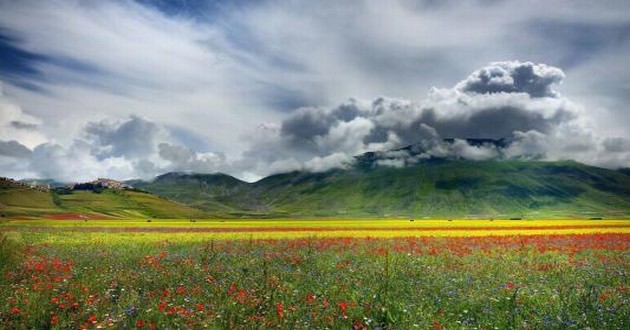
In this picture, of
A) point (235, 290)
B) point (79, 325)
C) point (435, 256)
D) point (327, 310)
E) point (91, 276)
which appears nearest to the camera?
point (79, 325)

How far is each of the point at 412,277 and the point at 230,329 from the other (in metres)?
9.23

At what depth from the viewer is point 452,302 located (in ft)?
42.9

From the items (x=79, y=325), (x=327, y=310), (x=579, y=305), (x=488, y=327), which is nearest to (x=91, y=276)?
(x=79, y=325)

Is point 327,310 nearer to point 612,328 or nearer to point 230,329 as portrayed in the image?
point 230,329

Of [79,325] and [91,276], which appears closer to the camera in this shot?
[79,325]

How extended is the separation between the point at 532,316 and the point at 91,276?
48.2ft

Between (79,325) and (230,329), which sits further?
(79,325)

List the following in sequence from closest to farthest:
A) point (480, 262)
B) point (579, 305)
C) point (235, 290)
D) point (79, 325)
Answer: point (79, 325), point (579, 305), point (235, 290), point (480, 262)

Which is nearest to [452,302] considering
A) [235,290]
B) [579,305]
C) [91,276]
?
[579,305]

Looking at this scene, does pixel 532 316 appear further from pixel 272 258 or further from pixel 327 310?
pixel 272 258

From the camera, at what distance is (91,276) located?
54.5ft

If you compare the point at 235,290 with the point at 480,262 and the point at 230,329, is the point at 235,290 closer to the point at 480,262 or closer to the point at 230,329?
the point at 230,329

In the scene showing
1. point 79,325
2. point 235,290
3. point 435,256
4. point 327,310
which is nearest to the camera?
point 79,325

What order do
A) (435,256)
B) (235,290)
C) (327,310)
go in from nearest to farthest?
1. (327,310)
2. (235,290)
3. (435,256)
